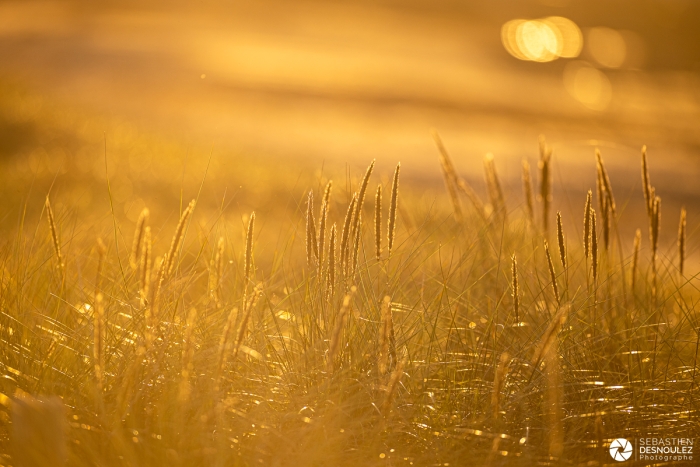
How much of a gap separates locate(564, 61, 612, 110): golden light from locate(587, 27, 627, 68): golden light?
1.05 m

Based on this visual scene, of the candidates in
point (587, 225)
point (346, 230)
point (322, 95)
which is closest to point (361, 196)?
point (346, 230)

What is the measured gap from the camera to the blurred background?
6349 mm

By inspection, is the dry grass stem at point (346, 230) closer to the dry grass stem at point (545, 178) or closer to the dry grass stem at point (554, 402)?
the dry grass stem at point (554, 402)

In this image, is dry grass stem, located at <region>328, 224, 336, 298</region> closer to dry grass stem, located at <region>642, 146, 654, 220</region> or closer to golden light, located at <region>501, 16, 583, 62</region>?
dry grass stem, located at <region>642, 146, 654, 220</region>

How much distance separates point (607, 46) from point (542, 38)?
1.99 m

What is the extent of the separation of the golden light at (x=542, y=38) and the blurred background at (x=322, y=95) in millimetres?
131

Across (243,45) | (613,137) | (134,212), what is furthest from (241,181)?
(243,45)

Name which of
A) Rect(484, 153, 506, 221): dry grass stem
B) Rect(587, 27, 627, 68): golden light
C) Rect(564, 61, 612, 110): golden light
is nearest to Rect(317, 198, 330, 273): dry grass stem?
Rect(484, 153, 506, 221): dry grass stem

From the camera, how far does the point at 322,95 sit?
503 inches

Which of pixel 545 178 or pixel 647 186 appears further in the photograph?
pixel 545 178

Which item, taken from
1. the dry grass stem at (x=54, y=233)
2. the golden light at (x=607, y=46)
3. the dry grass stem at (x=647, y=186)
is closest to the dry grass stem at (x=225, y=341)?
the dry grass stem at (x=54, y=233)

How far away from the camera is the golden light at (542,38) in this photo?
761 inches

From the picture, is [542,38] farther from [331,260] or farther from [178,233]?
[178,233]

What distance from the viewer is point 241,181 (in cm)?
520
